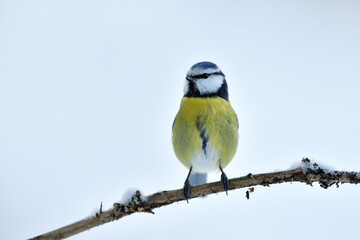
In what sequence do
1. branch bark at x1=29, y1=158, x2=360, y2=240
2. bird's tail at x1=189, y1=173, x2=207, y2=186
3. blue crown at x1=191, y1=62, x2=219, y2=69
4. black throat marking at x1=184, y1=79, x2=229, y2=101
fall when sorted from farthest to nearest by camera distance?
1. bird's tail at x1=189, y1=173, x2=207, y2=186
2. black throat marking at x1=184, y1=79, x2=229, y2=101
3. blue crown at x1=191, y1=62, x2=219, y2=69
4. branch bark at x1=29, y1=158, x2=360, y2=240

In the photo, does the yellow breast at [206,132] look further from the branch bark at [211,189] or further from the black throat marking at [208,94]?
the branch bark at [211,189]

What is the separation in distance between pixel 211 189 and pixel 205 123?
40 cm

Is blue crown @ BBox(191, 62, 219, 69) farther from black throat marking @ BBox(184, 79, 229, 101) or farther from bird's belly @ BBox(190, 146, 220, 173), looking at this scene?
bird's belly @ BBox(190, 146, 220, 173)

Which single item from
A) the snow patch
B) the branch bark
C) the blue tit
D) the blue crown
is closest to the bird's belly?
the blue tit

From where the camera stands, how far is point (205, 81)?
6.91 feet

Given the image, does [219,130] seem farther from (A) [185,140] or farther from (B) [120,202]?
(B) [120,202]

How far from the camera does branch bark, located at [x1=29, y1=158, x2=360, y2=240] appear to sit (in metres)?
1.53

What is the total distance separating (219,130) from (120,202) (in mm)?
699

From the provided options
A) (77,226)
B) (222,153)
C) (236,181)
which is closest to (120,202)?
(77,226)

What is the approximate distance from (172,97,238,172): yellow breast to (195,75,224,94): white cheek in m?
0.05

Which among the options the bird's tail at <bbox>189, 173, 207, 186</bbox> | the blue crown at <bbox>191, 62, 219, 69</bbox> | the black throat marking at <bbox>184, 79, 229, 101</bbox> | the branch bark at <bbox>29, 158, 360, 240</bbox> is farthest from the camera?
the bird's tail at <bbox>189, 173, 207, 186</bbox>

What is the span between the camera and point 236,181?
178cm

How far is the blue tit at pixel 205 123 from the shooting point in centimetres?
208

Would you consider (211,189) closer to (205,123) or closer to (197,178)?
(205,123)
